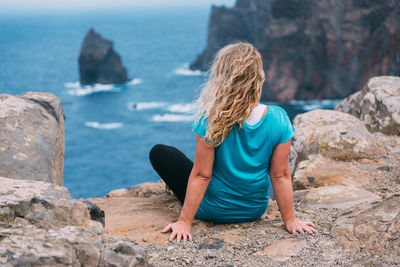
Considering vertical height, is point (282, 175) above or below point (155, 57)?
above

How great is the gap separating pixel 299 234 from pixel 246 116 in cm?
113

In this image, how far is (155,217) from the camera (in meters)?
4.19

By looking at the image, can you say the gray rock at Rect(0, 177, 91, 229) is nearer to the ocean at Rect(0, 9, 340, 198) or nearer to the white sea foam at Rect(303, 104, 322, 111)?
the ocean at Rect(0, 9, 340, 198)

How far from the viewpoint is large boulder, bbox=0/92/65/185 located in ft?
15.7

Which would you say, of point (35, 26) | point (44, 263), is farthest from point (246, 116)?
point (35, 26)

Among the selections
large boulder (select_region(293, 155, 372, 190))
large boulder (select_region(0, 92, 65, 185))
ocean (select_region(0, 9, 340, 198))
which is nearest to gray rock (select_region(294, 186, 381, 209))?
large boulder (select_region(293, 155, 372, 190))

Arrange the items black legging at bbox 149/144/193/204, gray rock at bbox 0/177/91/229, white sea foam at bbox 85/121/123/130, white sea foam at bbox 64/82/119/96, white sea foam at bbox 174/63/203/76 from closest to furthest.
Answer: gray rock at bbox 0/177/91/229 < black legging at bbox 149/144/193/204 < white sea foam at bbox 85/121/123/130 < white sea foam at bbox 64/82/119/96 < white sea foam at bbox 174/63/203/76

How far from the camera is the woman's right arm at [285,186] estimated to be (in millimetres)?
3462

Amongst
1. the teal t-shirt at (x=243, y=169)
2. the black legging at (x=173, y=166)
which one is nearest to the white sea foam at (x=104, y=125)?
the black legging at (x=173, y=166)

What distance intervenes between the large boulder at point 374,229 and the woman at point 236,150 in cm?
30

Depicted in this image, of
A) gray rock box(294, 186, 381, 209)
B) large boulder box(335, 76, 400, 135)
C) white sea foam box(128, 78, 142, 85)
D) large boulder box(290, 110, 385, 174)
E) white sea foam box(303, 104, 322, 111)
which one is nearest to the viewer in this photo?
gray rock box(294, 186, 381, 209)

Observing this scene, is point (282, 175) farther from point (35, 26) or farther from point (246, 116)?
point (35, 26)

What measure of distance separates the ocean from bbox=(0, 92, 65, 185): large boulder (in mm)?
20823

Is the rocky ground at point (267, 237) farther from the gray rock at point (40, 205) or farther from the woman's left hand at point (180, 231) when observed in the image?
the gray rock at point (40, 205)
